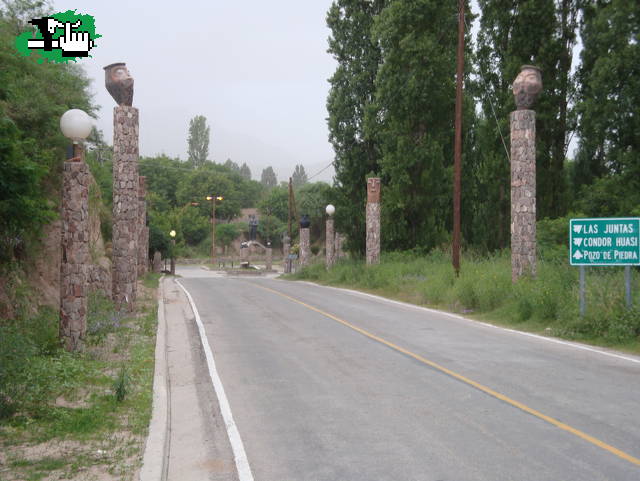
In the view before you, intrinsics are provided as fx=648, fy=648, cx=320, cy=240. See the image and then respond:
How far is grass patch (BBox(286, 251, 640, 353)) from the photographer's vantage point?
44.0ft

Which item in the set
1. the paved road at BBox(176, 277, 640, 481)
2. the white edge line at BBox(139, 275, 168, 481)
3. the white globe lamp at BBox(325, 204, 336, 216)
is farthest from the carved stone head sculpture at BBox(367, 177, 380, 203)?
the white edge line at BBox(139, 275, 168, 481)

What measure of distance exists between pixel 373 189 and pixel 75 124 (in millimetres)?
22044

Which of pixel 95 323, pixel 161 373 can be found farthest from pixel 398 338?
pixel 95 323

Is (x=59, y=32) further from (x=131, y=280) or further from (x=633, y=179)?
(x=633, y=179)

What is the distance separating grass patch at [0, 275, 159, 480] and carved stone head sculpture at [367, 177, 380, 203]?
20825mm

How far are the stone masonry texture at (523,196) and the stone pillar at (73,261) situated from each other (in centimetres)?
1305

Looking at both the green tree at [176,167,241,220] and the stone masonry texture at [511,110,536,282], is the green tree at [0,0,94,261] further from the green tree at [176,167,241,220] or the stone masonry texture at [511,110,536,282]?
the green tree at [176,167,241,220]

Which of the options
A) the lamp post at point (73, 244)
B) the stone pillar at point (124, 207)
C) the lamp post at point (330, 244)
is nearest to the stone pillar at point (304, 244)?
the lamp post at point (330, 244)

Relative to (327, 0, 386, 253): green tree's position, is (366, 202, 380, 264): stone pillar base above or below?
below

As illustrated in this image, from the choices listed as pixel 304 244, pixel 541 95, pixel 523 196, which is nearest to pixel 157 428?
pixel 523 196

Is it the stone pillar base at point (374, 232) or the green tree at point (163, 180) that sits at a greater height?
the green tree at point (163, 180)

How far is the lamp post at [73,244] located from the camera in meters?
11.1

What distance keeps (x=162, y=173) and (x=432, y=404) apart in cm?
10468

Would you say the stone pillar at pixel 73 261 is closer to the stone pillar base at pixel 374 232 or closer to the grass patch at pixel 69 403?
→ the grass patch at pixel 69 403
